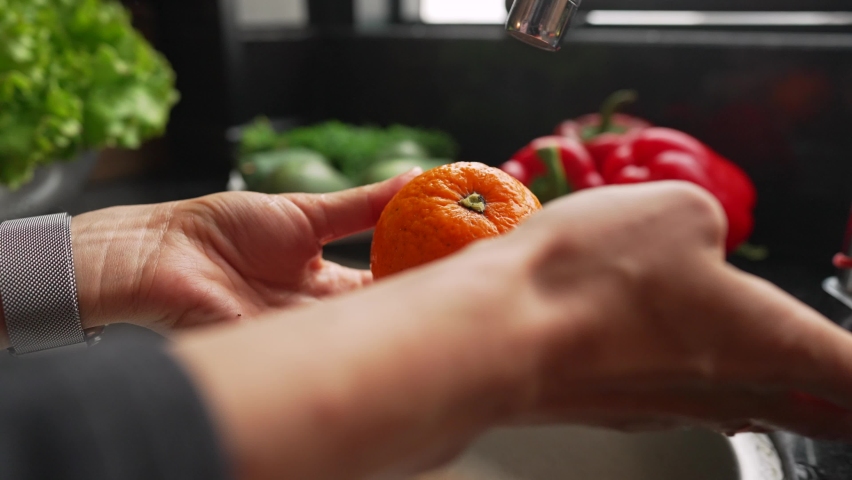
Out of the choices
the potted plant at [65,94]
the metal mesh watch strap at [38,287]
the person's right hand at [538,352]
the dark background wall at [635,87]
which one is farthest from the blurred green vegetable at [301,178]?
the person's right hand at [538,352]

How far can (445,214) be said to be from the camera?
0.47 m

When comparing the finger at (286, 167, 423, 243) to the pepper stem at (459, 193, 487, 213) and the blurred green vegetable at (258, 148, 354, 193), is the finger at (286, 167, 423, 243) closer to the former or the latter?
the pepper stem at (459, 193, 487, 213)

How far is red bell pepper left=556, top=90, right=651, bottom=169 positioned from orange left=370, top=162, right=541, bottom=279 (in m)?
0.58

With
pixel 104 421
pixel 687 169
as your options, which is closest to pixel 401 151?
pixel 687 169

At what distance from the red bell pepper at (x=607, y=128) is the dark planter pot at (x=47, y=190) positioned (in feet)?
2.82

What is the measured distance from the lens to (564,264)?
1.00 ft

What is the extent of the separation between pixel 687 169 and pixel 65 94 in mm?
962

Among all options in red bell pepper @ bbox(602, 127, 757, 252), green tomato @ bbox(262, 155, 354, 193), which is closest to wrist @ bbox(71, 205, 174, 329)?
green tomato @ bbox(262, 155, 354, 193)

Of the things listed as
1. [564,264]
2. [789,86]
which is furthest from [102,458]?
[789,86]

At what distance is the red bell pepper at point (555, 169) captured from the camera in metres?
0.97

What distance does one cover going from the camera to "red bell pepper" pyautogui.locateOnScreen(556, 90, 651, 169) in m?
1.03

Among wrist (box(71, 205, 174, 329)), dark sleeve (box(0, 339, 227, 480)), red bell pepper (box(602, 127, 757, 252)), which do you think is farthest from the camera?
red bell pepper (box(602, 127, 757, 252))

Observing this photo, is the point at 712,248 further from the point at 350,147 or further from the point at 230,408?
the point at 350,147

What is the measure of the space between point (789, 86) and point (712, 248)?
78 centimetres
